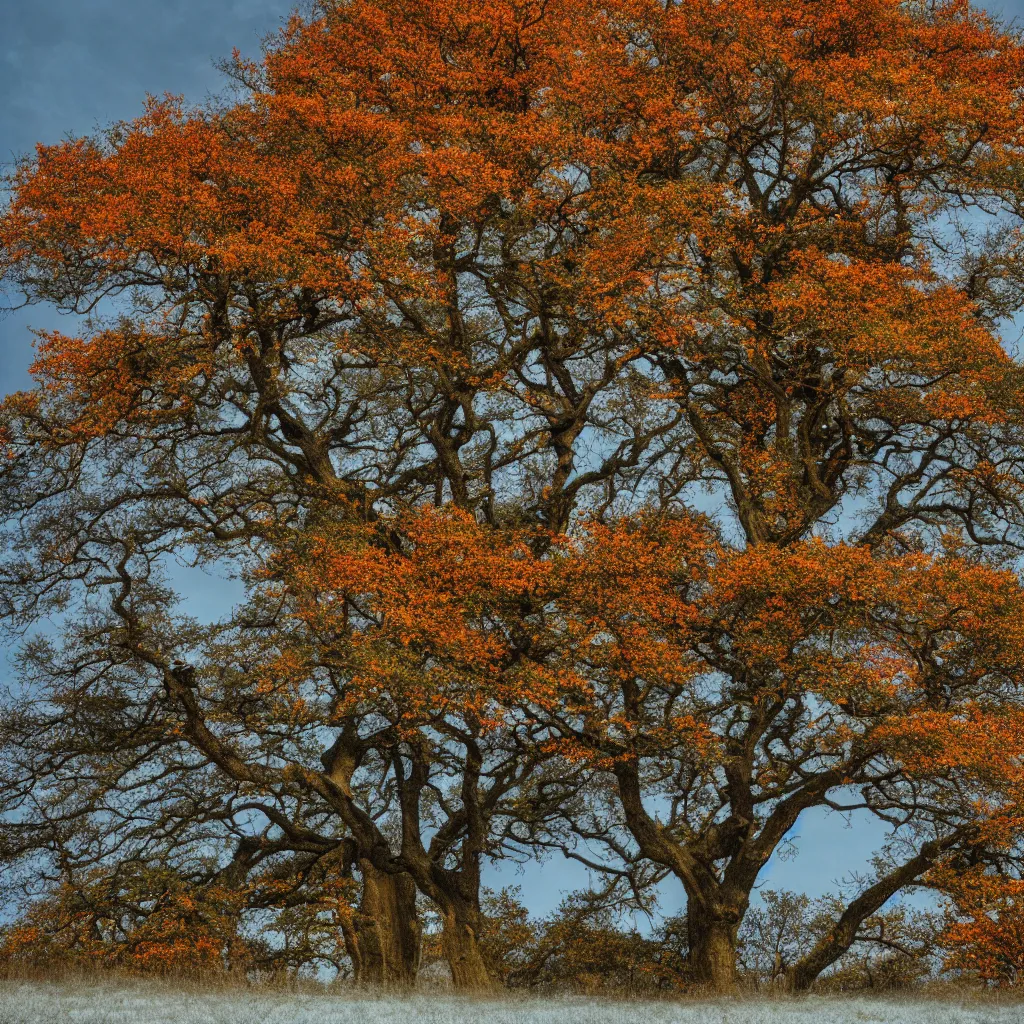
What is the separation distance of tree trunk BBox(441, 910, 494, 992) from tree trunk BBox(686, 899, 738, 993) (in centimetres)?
403

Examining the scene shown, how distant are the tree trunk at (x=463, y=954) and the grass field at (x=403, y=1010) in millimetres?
3551

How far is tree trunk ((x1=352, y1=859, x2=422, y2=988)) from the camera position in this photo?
22406mm

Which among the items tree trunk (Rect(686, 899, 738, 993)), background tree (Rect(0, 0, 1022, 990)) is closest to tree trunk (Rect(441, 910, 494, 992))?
background tree (Rect(0, 0, 1022, 990))

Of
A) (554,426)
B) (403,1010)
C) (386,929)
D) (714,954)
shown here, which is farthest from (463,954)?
(554,426)

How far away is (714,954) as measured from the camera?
2178 cm

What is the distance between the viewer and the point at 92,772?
2434 centimetres

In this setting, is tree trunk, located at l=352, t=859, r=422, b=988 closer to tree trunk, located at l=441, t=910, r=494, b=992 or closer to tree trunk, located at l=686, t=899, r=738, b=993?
tree trunk, located at l=441, t=910, r=494, b=992

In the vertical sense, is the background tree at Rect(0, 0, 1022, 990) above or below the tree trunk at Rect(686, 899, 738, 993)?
above

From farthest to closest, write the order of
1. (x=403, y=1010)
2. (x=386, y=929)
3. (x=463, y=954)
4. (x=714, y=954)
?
(x=386, y=929) < (x=463, y=954) < (x=714, y=954) < (x=403, y=1010)

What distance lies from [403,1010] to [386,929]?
6.95m

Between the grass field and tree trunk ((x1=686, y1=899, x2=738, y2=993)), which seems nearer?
the grass field

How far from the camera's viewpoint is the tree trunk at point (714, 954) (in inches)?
848

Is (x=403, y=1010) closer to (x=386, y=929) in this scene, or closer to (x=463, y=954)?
(x=463, y=954)

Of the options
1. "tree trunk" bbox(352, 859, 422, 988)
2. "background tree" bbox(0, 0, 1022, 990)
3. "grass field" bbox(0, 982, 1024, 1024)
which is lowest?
"grass field" bbox(0, 982, 1024, 1024)
